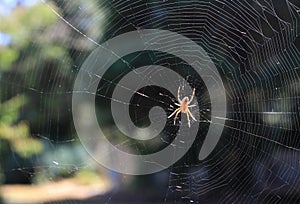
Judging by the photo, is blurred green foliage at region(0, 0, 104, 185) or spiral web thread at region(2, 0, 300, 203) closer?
spiral web thread at region(2, 0, 300, 203)

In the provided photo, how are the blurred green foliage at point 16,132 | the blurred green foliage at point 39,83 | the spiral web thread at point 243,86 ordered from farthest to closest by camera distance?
the blurred green foliage at point 16,132
the blurred green foliage at point 39,83
the spiral web thread at point 243,86

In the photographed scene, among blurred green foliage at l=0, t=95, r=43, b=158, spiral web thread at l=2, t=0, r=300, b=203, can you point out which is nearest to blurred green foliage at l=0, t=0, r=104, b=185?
blurred green foliage at l=0, t=95, r=43, b=158

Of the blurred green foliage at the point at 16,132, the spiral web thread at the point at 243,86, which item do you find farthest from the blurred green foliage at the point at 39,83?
the spiral web thread at the point at 243,86

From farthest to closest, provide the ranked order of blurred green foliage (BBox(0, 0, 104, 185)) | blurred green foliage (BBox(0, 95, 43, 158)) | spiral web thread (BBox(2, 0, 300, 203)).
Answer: blurred green foliage (BBox(0, 95, 43, 158)) < blurred green foliage (BBox(0, 0, 104, 185)) < spiral web thread (BBox(2, 0, 300, 203))

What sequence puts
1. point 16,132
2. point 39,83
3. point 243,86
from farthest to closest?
point 16,132, point 39,83, point 243,86

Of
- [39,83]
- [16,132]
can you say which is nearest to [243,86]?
[39,83]

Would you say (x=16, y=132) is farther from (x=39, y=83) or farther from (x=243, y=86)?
(x=243, y=86)

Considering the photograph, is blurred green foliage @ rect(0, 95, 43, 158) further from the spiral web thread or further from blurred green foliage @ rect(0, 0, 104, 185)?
the spiral web thread

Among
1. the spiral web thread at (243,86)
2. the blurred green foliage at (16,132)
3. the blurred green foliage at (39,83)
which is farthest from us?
the blurred green foliage at (16,132)

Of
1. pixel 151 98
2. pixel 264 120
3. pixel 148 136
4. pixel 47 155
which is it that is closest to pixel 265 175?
pixel 264 120

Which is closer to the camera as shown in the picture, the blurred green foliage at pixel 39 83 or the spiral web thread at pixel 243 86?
the spiral web thread at pixel 243 86

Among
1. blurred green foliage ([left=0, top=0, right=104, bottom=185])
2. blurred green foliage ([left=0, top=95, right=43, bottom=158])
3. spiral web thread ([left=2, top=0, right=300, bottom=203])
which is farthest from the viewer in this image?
blurred green foliage ([left=0, top=95, right=43, bottom=158])

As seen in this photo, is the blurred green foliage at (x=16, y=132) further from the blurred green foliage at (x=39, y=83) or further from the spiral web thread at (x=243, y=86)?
the spiral web thread at (x=243, y=86)
